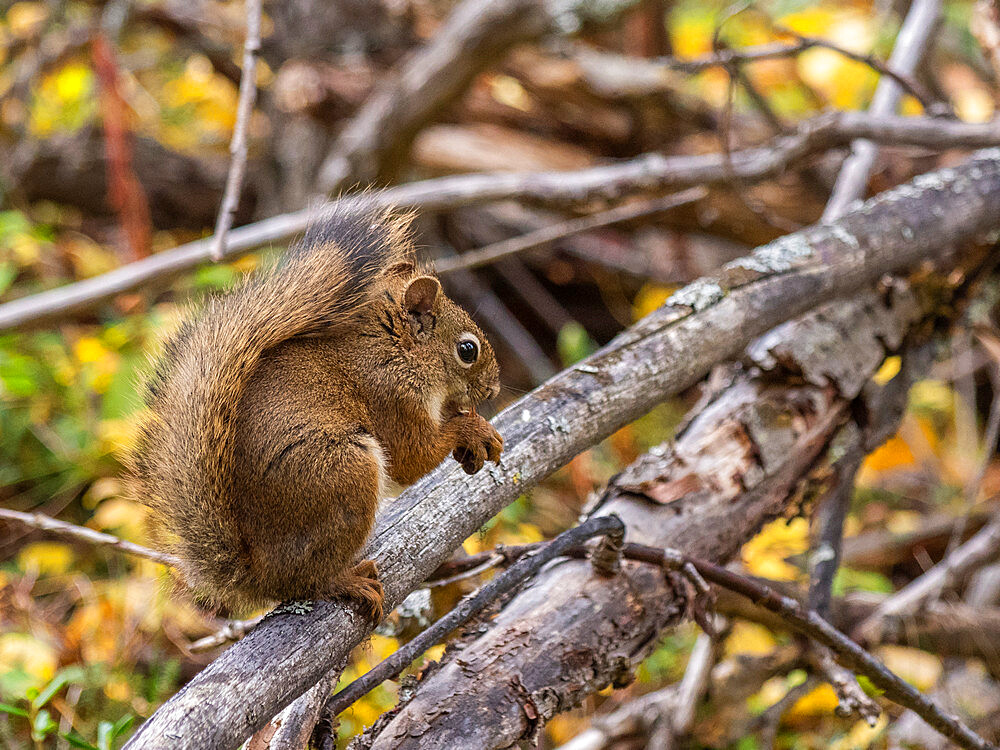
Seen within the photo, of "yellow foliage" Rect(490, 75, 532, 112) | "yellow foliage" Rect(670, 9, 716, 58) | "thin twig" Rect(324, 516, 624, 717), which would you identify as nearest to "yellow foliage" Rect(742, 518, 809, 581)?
"thin twig" Rect(324, 516, 624, 717)

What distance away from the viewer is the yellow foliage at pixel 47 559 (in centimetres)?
251

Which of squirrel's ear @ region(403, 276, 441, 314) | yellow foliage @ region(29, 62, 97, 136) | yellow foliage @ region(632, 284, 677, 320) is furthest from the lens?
yellow foliage @ region(29, 62, 97, 136)

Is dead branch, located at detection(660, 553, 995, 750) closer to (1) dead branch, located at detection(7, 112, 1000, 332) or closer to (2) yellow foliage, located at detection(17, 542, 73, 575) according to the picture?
(1) dead branch, located at detection(7, 112, 1000, 332)

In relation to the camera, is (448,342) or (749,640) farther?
(749,640)

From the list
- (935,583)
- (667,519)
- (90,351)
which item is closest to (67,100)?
(90,351)

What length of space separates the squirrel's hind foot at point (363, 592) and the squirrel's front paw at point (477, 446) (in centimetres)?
27

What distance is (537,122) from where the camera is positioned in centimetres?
403

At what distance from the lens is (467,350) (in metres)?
1.54

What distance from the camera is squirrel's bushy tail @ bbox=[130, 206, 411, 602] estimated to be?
1.15 metres

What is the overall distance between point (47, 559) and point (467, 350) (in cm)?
175

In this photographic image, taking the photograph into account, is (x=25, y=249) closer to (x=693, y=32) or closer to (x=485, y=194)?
(x=485, y=194)

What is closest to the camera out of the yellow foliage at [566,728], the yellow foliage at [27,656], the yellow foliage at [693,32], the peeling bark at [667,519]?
the peeling bark at [667,519]

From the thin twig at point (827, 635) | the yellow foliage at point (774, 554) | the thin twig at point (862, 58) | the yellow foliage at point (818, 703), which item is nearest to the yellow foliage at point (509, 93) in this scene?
the thin twig at point (862, 58)

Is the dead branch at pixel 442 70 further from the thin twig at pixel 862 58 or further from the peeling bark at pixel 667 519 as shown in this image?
the peeling bark at pixel 667 519
